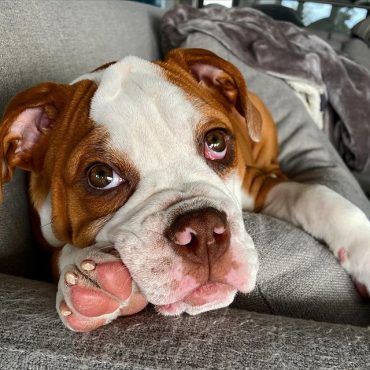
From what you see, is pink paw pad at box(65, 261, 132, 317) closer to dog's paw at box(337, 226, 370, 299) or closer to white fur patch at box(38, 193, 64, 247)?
white fur patch at box(38, 193, 64, 247)

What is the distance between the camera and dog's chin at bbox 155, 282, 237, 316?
1.03m

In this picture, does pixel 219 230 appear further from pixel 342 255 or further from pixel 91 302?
pixel 342 255

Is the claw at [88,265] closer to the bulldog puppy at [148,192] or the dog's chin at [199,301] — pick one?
the bulldog puppy at [148,192]

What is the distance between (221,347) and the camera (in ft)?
2.87

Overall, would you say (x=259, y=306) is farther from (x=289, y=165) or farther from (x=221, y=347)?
(x=289, y=165)

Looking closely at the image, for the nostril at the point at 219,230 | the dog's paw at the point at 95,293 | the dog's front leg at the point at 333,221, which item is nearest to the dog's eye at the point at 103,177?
the dog's paw at the point at 95,293

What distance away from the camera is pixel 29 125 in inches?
55.7

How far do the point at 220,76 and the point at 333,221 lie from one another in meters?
0.60

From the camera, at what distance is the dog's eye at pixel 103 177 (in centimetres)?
122

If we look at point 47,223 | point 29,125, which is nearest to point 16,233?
point 47,223

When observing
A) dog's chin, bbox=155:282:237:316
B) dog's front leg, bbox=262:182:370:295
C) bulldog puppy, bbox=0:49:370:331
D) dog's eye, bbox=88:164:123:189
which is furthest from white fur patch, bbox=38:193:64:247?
dog's front leg, bbox=262:182:370:295

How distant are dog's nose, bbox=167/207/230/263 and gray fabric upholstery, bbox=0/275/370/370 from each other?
138 mm

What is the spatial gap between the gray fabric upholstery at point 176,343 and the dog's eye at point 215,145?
0.48 m

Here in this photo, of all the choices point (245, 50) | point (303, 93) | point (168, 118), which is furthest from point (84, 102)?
point (303, 93)
